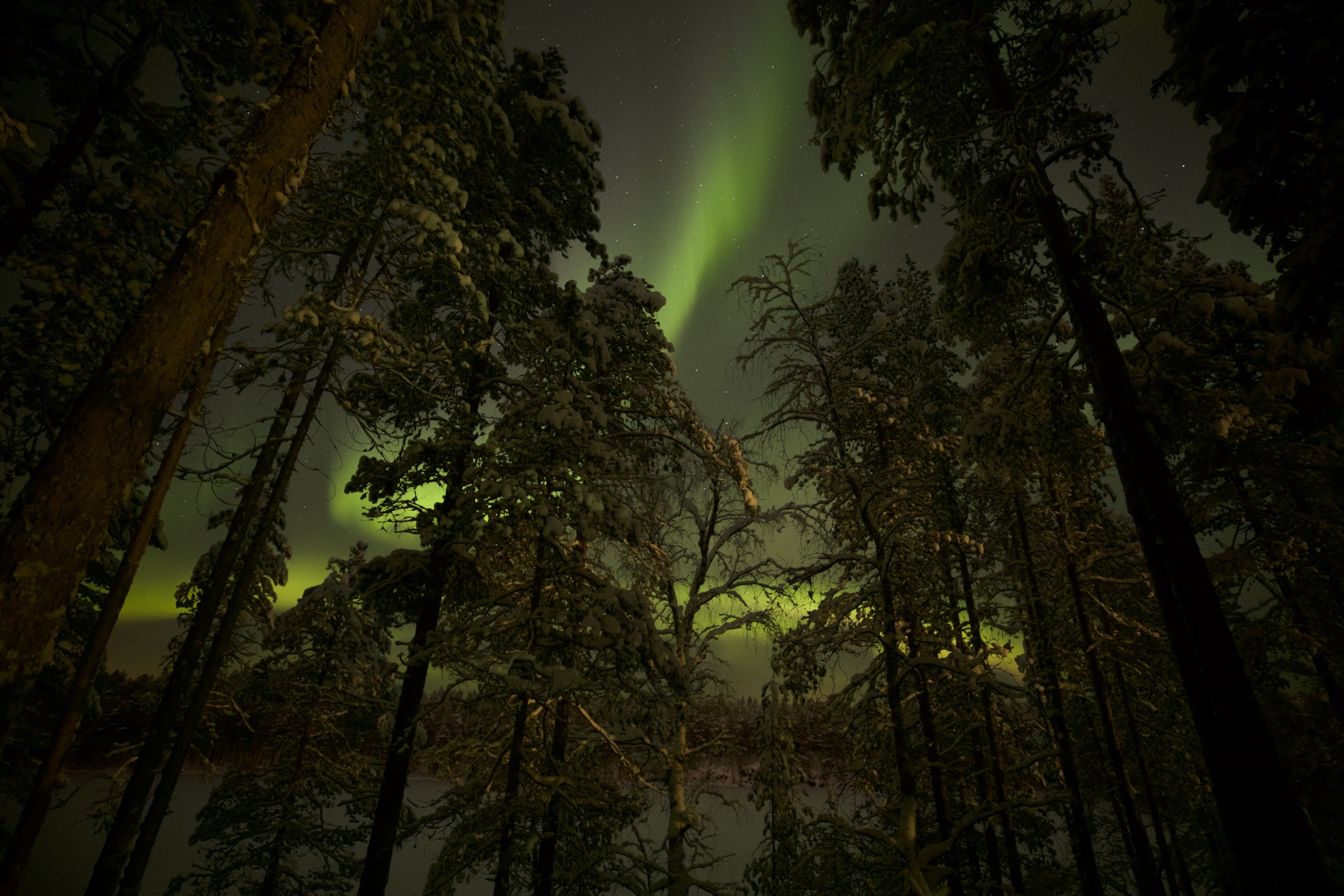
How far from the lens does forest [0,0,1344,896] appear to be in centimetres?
408

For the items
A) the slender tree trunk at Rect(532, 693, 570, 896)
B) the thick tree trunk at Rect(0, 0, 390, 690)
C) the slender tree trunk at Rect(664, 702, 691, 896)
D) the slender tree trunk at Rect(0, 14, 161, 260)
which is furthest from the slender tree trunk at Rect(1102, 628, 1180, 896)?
the slender tree trunk at Rect(0, 14, 161, 260)

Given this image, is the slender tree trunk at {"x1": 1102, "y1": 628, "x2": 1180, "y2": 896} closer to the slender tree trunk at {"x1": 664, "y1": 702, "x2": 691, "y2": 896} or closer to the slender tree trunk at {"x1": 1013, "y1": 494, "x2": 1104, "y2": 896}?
the slender tree trunk at {"x1": 1013, "y1": 494, "x2": 1104, "y2": 896}

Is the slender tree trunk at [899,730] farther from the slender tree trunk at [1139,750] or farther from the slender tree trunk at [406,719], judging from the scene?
the slender tree trunk at [1139,750]

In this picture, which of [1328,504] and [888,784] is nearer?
[1328,504]

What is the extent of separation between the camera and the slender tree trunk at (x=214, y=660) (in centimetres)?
725

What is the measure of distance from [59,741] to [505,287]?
22.0 ft

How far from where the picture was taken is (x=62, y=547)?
9.77 feet

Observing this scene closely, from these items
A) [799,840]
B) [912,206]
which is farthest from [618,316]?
[799,840]

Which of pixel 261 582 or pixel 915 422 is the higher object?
pixel 915 422

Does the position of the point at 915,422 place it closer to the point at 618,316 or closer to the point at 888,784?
the point at 618,316

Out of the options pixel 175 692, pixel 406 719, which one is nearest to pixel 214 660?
pixel 175 692

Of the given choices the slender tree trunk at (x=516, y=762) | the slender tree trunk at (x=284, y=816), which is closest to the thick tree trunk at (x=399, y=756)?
the slender tree trunk at (x=516, y=762)

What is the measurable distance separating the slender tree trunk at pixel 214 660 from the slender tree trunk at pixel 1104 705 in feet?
48.4

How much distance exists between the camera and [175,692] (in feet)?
23.2
